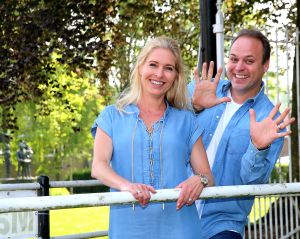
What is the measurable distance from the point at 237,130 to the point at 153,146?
614 mm

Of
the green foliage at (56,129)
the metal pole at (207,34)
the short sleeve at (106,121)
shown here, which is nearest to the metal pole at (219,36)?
the metal pole at (207,34)

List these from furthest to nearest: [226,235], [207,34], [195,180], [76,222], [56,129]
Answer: [56,129]
[76,222]
[207,34]
[226,235]
[195,180]

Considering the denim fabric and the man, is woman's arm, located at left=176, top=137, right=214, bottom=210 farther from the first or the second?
the denim fabric

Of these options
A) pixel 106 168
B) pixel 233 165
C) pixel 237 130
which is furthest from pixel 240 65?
pixel 106 168


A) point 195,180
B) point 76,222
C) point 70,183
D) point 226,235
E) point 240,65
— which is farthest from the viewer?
point 76,222

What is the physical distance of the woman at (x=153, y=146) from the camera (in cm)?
259

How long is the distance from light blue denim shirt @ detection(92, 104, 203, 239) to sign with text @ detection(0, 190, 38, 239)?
1.02 metres

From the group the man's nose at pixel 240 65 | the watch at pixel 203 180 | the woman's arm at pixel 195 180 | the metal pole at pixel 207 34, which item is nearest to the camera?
the woman's arm at pixel 195 180

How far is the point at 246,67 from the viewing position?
315 cm

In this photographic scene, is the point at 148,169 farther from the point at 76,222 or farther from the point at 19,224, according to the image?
the point at 76,222

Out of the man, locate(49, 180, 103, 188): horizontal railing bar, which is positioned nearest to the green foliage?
locate(49, 180, 103, 188): horizontal railing bar

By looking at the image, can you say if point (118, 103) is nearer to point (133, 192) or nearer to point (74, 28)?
point (133, 192)

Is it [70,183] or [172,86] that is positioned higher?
[172,86]

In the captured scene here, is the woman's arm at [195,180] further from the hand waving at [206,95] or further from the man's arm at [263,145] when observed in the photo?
the hand waving at [206,95]
